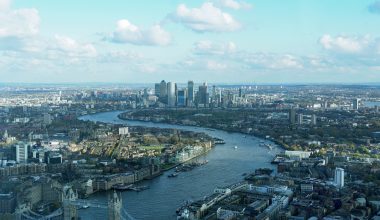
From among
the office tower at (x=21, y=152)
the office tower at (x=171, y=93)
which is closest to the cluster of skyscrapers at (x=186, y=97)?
the office tower at (x=171, y=93)

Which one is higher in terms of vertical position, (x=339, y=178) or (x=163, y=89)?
(x=163, y=89)

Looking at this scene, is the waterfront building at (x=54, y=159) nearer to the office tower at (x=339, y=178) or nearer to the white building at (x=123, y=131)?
the office tower at (x=339, y=178)

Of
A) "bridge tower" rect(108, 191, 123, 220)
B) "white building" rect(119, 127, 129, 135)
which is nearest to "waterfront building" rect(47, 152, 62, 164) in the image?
"bridge tower" rect(108, 191, 123, 220)

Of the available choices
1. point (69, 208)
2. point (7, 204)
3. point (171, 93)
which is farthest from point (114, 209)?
point (171, 93)

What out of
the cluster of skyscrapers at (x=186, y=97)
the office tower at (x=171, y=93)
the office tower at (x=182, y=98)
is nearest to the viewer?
the cluster of skyscrapers at (x=186, y=97)

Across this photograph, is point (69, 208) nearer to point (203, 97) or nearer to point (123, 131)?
point (123, 131)

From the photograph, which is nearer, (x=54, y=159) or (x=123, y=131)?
(x=54, y=159)

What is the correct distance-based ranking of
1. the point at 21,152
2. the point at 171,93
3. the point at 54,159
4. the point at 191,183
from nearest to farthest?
the point at 191,183 → the point at 54,159 → the point at 21,152 → the point at 171,93
